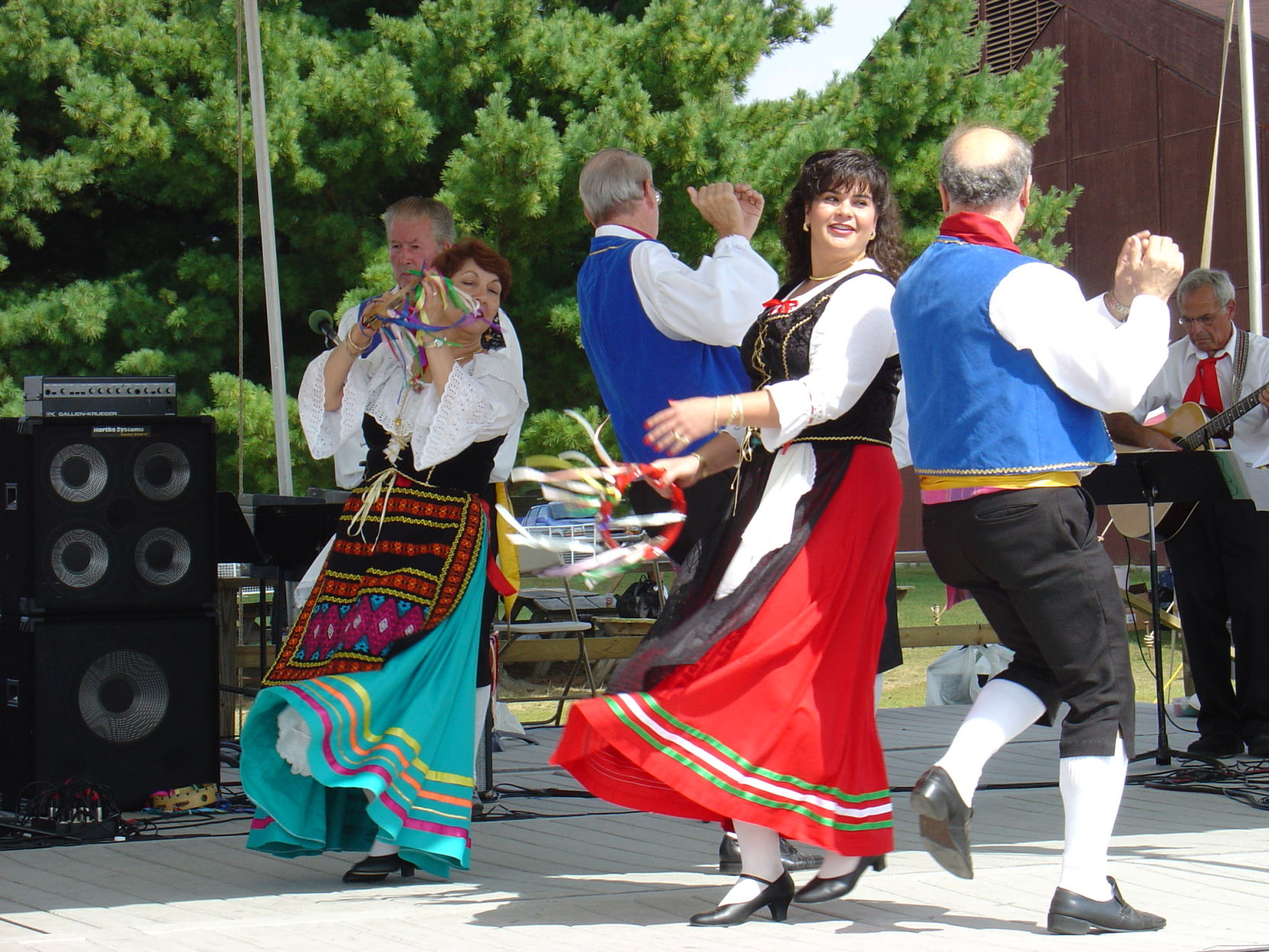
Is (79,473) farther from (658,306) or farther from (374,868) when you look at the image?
(658,306)

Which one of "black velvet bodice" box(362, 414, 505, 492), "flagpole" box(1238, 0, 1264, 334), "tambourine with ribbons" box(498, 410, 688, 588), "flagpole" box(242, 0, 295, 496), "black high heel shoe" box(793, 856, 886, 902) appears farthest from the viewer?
"flagpole" box(1238, 0, 1264, 334)

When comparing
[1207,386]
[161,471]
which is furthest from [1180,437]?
[161,471]

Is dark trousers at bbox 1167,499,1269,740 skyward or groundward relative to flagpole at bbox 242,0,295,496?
groundward

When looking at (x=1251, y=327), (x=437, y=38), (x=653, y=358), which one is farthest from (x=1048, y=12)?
(x=653, y=358)

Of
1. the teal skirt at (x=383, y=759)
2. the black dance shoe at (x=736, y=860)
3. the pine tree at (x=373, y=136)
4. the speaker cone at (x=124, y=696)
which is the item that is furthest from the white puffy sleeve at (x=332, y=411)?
the pine tree at (x=373, y=136)

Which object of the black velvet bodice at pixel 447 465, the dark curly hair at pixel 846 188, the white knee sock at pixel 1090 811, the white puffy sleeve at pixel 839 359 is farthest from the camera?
the black velvet bodice at pixel 447 465

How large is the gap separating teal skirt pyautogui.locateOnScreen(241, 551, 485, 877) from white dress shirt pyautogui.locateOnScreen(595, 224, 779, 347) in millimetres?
826

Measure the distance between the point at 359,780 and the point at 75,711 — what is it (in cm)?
154

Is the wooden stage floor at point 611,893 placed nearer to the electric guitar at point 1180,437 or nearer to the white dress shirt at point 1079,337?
the white dress shirt at point 1079,337

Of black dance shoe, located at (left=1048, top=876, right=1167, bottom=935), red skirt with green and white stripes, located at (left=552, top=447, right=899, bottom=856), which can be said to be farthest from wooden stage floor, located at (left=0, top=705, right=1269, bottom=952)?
red skirt with green and white stripes, located at (left=552, top=447, right=899, bottom=856)

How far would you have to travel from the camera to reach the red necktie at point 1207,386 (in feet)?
18.8

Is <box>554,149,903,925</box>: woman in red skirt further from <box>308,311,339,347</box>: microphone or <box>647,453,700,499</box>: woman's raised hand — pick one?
<box>308,311,339,347</box>: microphone

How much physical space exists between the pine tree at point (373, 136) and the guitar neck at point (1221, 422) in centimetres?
565

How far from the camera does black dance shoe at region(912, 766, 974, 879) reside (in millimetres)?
2857
